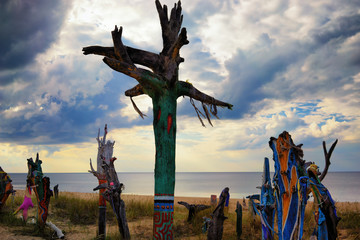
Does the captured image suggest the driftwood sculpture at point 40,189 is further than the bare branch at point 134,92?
Yes

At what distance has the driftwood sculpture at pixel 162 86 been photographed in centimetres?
659

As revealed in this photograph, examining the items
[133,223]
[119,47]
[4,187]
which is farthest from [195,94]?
[4,187]

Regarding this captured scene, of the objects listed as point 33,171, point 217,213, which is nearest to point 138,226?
point 33,171

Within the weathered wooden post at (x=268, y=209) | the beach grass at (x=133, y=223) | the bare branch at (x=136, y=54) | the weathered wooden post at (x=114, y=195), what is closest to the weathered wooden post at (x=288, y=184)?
the weathered wooden post at (x=268, y=209)

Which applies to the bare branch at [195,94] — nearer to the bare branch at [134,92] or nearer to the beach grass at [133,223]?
the bare branch at [134,92]

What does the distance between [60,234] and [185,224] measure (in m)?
4.74

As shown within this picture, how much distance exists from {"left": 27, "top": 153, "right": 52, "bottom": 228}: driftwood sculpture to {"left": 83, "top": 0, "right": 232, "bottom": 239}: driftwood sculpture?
18.0ft

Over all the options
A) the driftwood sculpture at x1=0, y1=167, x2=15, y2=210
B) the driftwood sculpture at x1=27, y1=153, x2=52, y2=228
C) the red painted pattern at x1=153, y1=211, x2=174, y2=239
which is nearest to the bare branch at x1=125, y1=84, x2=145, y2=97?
the red painted pattern at x1=153, y1=211, x2=174, y2=239

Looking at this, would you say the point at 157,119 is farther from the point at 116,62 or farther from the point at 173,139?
the point at 116,62

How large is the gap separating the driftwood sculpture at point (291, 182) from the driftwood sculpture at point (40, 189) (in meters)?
8.30

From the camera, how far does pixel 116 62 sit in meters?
6.50

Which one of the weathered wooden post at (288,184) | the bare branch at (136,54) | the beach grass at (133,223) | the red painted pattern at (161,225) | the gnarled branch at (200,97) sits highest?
the bare branch at (136,54)

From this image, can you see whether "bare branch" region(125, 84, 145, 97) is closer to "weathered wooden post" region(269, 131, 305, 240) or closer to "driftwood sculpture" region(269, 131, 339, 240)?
"driftwood sculpture" region(269, 131, 339, 240)

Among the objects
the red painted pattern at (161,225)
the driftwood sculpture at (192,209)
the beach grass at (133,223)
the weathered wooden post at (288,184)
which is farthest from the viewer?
the driftwood sculpture at (192,209)
